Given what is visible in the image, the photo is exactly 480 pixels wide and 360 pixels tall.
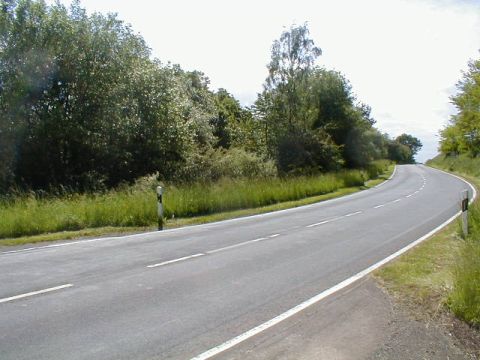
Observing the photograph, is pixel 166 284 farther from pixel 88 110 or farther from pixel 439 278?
pixel 88 110

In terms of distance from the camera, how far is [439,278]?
7.98 meters

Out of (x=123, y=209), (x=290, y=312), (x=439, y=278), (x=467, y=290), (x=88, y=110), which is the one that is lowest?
(x=439, y=278)

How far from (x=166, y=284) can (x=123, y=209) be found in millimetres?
8870

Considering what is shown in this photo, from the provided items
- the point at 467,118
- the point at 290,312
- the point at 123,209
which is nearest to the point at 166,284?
the point at 290,312

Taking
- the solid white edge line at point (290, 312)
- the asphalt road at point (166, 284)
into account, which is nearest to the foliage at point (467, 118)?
the asphalt road at point (166, 284)

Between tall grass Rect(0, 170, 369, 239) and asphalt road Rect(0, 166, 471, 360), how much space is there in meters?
2.57

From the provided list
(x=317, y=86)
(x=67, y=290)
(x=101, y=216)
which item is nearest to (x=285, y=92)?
(x=317, y=86)

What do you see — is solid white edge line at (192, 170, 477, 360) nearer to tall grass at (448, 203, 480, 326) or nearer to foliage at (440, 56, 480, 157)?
tall grass at (448, 203, 480, 326)

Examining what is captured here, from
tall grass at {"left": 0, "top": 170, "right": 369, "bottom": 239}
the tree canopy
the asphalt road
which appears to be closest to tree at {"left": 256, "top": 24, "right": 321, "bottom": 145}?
the tree canopy

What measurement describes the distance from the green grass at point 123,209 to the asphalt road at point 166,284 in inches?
80.8

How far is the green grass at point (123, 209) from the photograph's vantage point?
13.9 meters

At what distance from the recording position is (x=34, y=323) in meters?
5.76

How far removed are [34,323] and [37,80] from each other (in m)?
22.0

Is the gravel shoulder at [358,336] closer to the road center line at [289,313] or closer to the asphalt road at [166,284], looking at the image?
the road center line at [289,313]
